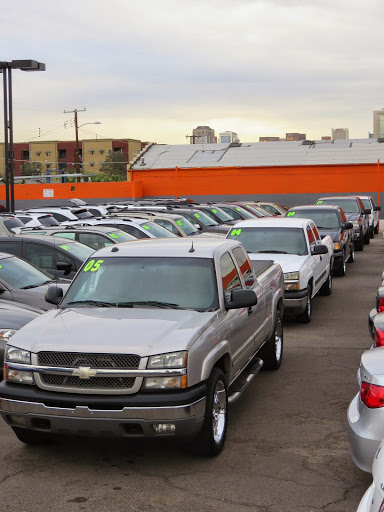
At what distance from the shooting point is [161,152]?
63844 millimetres

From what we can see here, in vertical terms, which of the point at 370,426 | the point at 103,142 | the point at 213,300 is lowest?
the point at 370,426

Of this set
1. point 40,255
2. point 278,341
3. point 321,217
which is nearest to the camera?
point 278,341

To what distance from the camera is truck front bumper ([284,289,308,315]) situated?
1217 cm

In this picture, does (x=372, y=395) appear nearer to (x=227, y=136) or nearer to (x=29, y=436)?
(x=29, y=436)

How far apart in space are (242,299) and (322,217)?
44.5ft

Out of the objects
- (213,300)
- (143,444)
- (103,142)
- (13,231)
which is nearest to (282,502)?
(143,444)

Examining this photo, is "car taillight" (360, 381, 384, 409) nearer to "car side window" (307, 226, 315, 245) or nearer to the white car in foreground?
the white car in foreground

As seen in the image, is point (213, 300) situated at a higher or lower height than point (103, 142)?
lower

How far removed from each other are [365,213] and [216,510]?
75.0 ft

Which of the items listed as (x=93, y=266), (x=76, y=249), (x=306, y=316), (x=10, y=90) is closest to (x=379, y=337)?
(x=93, y=266)

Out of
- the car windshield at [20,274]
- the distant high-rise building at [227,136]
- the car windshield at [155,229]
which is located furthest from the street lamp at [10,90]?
the distant high-rise building at [227,136]

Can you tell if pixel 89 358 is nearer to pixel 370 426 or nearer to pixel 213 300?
pixel 213 300

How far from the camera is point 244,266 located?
8.32 meters

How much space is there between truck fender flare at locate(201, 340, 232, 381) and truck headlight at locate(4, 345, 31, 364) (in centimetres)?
138
